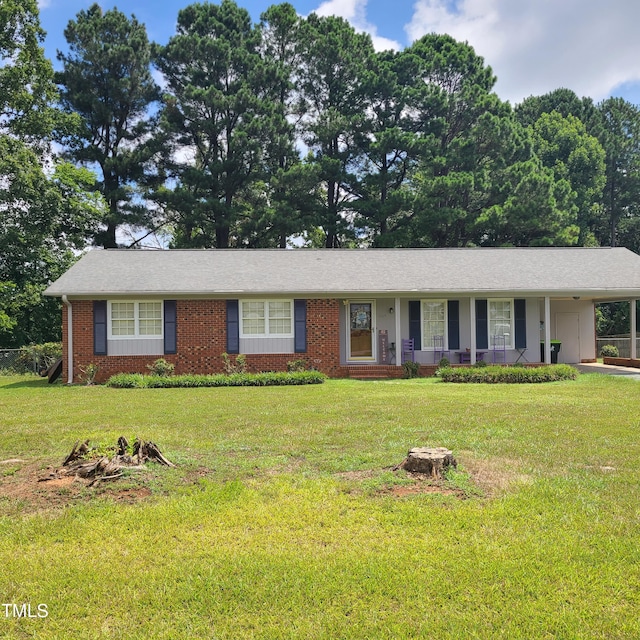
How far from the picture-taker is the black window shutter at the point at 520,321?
17453mm

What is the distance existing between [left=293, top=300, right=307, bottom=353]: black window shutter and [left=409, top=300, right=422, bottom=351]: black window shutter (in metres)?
3.46

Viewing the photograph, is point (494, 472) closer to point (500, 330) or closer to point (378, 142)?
point (500, 330)

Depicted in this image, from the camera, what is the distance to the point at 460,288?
1641 cm

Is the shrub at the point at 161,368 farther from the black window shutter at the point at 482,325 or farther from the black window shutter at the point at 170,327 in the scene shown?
the black window shutter at the point at 482,325

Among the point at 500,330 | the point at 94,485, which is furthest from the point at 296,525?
the point at 500,330

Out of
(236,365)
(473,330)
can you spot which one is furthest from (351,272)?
(236,365)

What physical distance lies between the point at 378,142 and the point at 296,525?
28.2 metres

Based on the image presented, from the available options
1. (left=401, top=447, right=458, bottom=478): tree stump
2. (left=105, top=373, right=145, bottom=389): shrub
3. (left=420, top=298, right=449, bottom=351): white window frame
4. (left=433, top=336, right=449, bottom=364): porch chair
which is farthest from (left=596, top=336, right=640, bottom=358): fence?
(left=401, top=447, right=458, bottom=478): tree stump

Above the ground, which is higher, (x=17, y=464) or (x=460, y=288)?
(x=460, y=288)

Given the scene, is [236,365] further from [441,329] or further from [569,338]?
[569,338]

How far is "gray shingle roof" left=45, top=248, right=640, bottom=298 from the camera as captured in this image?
53.0 ft

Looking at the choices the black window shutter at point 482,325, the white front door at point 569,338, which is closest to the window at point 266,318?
the black window shutter at point 482,325

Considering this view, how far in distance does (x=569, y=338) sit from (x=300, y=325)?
1054cm

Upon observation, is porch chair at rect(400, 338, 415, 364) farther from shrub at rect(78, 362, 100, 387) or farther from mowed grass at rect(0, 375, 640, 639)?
mowed grass at rect(0, 375, 640, 639)
